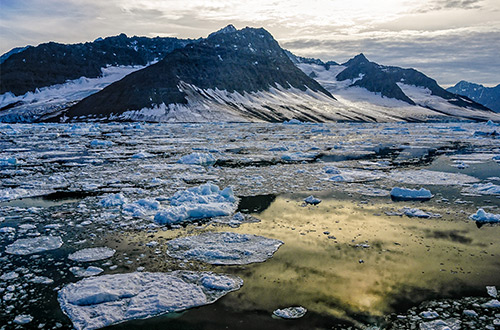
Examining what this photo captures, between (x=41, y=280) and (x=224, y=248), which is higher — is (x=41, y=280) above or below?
above

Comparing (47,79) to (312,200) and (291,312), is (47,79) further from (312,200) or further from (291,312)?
(291,312)

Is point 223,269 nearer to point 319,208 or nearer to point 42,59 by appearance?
point 319,208

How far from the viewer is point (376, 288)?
674cm

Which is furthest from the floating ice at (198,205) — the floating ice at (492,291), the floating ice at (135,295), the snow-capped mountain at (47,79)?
the snow-capped mountain at (47,79)

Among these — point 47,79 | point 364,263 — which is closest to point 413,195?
point 364,263

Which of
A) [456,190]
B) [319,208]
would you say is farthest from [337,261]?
[456,190]

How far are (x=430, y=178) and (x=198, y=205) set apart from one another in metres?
12.1

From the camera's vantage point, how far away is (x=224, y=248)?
8.52m

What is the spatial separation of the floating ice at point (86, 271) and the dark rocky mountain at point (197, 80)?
117 m

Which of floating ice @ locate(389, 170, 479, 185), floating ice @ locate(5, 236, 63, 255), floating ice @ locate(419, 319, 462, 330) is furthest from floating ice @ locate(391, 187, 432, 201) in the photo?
floating ice @ locate(5, 236, 63, 255)

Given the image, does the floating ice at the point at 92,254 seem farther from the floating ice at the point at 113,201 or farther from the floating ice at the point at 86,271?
the floating ice at the point at 113,201

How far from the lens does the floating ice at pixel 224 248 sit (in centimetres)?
805

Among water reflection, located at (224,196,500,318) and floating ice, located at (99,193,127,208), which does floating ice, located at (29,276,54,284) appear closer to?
water reflection, located at (224,196,500,318)

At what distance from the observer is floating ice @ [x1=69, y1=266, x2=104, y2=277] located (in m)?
7.20
